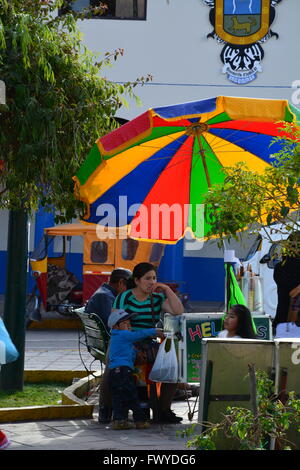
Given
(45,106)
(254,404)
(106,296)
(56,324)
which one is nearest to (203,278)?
(56,324)

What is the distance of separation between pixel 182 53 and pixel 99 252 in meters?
7.04

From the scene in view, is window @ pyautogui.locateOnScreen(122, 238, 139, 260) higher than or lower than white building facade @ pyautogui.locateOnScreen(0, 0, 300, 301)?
lower

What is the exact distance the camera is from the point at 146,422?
788 cm

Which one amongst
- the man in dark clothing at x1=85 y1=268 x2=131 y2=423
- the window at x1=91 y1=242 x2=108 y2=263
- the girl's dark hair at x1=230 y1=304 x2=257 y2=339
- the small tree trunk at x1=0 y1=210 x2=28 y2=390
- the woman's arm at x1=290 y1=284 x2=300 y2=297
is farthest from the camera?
the window at x1=91 y1=242 x2=108 y2=263

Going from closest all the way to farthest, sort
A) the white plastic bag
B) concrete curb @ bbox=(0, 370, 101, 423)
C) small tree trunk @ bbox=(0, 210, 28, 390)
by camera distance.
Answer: the white plastic bag < concrete curb @ bbox=(0, 370, 101, 423) < small tree trunk @ bbox=(0, 210, 28, 390)

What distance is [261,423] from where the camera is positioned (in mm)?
5031

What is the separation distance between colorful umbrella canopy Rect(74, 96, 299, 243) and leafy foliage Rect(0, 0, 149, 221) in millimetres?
302

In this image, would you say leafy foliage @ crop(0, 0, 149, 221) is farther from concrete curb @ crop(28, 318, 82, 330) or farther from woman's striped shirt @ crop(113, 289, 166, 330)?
concrete curb @ crop(28, 318, 82, 330)

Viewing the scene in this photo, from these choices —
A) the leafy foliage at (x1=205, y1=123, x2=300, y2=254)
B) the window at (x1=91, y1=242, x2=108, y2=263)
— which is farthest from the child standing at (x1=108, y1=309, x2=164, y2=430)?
the window at (x1=91, y1=242, x2=108, y2=263)

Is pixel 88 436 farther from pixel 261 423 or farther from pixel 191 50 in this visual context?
pixel 191 50

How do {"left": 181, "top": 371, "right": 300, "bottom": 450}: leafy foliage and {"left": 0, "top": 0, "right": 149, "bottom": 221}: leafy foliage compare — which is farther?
{"left": 0, "top": 0, "right": 149, "bottom": 221}: leafy foliage

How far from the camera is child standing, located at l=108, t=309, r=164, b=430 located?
7820mm

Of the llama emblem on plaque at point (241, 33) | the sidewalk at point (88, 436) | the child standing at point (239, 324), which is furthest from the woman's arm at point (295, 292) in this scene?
the llama emblem on plaque at point (241, 33)

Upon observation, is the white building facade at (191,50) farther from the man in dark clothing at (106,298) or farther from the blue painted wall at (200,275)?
the man in dark clothing at (106,298)
